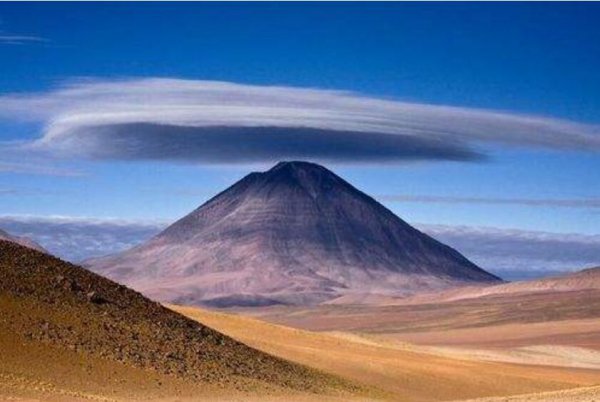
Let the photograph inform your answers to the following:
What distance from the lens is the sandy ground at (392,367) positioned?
51.6 metres

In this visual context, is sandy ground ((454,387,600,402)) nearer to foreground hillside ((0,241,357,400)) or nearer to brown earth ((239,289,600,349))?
foreground hillside ((0,241,357,400))

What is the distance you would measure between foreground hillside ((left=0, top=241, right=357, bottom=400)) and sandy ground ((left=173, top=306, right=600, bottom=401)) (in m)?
5.83

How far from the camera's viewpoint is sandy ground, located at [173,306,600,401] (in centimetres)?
5159

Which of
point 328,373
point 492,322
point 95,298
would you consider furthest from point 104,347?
point 492,322

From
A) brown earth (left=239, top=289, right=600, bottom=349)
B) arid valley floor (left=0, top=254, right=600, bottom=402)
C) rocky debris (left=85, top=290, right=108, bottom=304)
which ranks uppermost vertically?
brown earth (left=239, top=289, right=600, bottom=349)

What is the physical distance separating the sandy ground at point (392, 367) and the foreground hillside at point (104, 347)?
5.83m

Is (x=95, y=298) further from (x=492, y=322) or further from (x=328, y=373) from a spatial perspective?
(x=492, y=322)

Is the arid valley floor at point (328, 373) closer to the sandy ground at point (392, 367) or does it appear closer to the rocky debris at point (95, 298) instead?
the sandy ground at point (392, 367)

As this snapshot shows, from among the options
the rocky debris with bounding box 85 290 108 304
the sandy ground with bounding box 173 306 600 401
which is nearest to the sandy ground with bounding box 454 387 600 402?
the sandy ground with bounding box 173 306 600 401

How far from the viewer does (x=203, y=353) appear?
4206 centimetres

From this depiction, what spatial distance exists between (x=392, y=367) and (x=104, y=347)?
20041 millimetres

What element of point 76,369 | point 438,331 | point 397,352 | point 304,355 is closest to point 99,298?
point 76,369

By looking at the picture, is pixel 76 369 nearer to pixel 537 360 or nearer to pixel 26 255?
pixel 26 255

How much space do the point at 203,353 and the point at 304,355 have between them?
40.2 ft
